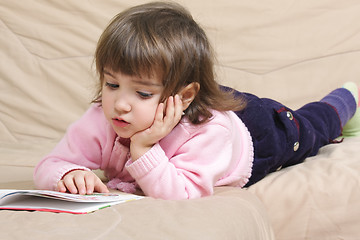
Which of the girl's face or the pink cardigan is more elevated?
the girl's face

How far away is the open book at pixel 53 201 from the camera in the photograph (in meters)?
0.92

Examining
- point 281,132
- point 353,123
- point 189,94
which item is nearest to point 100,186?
point 189,94

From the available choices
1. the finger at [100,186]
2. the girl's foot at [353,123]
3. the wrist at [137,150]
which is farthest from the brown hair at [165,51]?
the girl's foot at [353,123]

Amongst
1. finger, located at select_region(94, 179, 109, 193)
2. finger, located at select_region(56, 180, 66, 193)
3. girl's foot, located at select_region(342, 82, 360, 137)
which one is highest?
finger, located at select_region(94, 179, 109, 193)

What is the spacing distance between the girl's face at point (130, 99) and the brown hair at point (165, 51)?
2cm

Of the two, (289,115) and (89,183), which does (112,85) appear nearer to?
(89,183)

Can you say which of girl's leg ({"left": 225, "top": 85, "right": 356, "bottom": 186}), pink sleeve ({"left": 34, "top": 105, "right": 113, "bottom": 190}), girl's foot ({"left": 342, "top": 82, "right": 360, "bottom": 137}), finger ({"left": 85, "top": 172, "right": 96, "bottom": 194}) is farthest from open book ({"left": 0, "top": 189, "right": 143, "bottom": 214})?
girl's foot ({"left": 342, "top": 82, "right": 360, "bottom": 137})

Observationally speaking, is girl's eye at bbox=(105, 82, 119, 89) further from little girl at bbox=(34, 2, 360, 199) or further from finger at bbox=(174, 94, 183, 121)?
finger at bbox=(174, 94, 183, 121)

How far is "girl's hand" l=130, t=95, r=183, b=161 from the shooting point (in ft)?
3.81

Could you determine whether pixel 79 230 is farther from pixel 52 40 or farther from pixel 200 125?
pixel 52 40

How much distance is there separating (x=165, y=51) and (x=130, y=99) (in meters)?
0.12

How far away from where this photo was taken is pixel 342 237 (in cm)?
126

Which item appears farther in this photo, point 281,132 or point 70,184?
point 281,132

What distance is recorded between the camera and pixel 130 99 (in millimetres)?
1119
